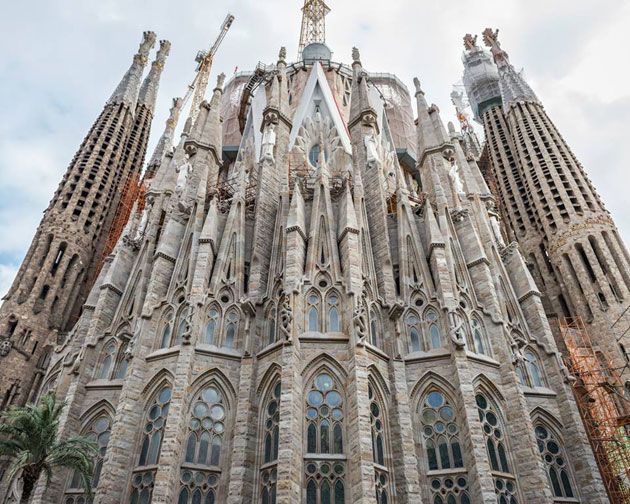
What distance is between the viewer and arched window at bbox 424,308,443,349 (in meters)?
16.3

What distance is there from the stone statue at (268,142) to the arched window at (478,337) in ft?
33.8

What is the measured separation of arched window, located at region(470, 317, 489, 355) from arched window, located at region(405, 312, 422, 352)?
173cm

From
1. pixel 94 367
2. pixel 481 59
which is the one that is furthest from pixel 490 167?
pixel 94 367

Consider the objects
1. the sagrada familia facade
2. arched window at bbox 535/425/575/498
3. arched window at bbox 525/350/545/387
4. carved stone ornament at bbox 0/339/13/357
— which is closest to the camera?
the sagrada familia facade

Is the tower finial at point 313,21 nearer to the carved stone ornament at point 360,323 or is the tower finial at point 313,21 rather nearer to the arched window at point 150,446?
the carved stone ornament at point 360,323

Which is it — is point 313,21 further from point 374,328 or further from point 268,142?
point 374,328

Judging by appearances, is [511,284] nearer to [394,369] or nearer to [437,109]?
[394,369]

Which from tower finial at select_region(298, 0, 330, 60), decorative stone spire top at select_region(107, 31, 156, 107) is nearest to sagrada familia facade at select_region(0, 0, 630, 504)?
tower finial at select_region(298, 0, 330, 60)

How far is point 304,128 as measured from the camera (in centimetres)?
2681

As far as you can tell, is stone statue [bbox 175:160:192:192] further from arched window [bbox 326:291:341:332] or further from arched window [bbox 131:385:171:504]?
arched window [bbox 131:385:171:504]

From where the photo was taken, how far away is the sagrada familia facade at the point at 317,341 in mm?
13812

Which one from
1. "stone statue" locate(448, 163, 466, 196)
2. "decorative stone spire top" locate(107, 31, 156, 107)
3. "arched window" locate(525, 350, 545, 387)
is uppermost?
"decorative stone spire top" locate(107, 31, 156, 107)

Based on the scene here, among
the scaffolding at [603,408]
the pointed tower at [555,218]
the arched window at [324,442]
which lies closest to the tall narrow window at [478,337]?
the arched window at [324,442]

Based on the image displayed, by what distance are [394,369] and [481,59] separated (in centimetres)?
4478
